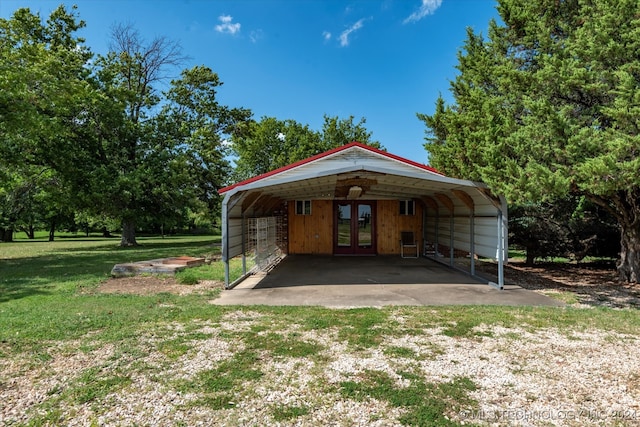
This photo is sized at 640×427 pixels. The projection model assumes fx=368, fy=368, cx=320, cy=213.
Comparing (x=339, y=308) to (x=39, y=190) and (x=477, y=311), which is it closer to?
(x=477, y=311)

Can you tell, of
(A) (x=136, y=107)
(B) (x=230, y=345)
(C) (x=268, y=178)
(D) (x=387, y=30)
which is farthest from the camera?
(A) (x=136, y=107)

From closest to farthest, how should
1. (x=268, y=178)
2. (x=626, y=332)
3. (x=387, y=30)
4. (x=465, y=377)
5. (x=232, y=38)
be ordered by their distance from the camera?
(x=465, y=377) → (x=626, y=332) → (x=268, y=178) → (x=232, y=38) → (x=387, y=30)

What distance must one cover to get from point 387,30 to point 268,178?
42.2 ft

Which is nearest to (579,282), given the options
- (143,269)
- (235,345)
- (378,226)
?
(378,226)

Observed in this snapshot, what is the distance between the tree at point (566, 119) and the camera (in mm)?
Result: 5434

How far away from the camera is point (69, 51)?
18219 mm

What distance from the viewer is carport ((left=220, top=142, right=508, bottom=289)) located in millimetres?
7559

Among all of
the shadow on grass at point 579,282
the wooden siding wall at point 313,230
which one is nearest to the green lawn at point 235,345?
the shadow on grass at point 579,282

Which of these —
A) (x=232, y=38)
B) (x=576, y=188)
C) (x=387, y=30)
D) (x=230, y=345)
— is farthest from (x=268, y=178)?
(x=387, y=30)

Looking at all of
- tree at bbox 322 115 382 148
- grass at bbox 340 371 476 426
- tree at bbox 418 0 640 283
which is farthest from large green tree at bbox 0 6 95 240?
tree at bbox 322 115 382 148

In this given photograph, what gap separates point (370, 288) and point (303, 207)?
7138mm

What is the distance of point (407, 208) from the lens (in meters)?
14.2

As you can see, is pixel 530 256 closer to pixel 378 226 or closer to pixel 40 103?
pixel 378 226

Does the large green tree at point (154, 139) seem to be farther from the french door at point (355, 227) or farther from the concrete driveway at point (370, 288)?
the concrete driveway at point (370, 288)
